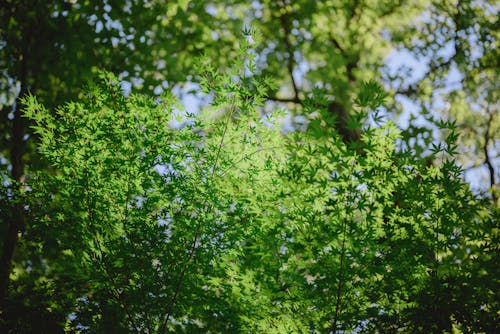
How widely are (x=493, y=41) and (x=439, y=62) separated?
4.45 feet

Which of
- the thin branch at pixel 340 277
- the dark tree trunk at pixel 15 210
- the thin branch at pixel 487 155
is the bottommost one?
the thin branch at pixel 340 277

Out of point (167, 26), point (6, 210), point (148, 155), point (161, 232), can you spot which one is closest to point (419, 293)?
point (161, 232)

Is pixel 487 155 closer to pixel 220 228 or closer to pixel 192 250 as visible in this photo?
pixel 220 228

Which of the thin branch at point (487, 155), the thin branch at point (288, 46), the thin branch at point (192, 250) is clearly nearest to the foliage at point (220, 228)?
the thin branch at point (192, 250)

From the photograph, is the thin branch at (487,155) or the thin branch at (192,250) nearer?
the thin branch at (192,250)

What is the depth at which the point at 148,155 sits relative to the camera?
12.0 feet

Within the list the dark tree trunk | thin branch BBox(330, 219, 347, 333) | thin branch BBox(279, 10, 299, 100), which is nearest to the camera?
thin branch BBox(330, 219, 347, 333)

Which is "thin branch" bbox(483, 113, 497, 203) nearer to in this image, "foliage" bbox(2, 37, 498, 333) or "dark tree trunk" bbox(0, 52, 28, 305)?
"foliage" bbox(2, 37, 498, 333)

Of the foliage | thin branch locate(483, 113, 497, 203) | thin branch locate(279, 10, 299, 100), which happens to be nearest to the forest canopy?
the foliage

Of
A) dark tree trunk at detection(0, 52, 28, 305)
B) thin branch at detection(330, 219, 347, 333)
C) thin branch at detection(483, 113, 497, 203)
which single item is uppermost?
thin branch at detection(483, 113, 497, 203)

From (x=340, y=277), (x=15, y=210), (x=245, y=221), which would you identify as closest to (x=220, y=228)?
(x=245, y=221)

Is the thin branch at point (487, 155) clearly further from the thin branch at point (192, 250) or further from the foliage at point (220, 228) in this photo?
the thin branch at point (192, 250)

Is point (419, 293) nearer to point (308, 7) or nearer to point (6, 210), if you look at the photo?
point (6, 210)

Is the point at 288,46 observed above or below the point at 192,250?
above
